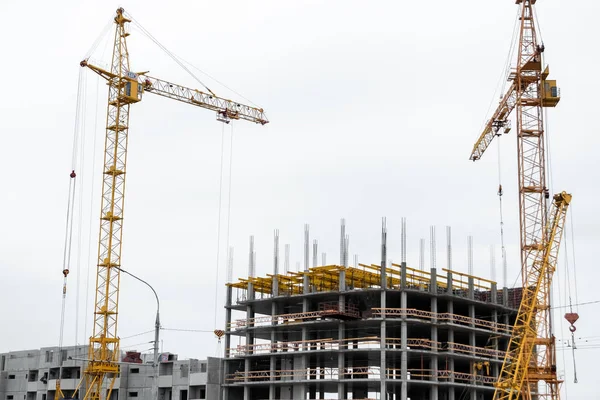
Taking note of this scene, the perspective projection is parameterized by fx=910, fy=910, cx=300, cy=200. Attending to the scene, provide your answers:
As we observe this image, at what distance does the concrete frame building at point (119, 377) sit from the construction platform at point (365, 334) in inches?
112

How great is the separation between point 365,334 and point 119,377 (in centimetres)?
3172

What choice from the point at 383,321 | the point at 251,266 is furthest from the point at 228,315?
the point at 383,321

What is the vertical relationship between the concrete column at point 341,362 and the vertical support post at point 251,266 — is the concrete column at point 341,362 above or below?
below

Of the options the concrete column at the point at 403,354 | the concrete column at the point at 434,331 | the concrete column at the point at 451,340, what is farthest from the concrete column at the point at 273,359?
the concrete column at the point at 451,340

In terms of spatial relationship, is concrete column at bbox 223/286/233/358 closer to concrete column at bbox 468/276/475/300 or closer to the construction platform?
the construction platform

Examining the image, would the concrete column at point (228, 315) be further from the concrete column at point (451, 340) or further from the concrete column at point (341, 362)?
the concrete column at point (451, 340)

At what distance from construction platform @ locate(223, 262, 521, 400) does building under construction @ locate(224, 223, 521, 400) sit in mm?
109

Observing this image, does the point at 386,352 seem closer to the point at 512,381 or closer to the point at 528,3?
the point at 512,381

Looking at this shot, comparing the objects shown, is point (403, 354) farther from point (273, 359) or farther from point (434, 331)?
point (273, 359)

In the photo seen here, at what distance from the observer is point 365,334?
89000mm

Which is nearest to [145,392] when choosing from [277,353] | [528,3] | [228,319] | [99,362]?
[99,362]

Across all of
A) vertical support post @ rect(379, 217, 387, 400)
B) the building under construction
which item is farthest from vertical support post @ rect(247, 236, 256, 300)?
vertical support post @ rect(379, 217, 387, 400)

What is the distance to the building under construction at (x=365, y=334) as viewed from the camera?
82875 mm

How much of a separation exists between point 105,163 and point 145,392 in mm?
25864
